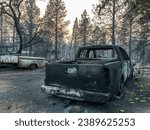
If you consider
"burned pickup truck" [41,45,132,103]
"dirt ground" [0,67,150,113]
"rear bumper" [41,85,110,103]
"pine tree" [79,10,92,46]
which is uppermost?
"pine tree" [79,10,92,46]

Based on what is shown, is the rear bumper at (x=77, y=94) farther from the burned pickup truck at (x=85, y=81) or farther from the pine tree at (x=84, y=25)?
the pine tree at (x=84, y=25)

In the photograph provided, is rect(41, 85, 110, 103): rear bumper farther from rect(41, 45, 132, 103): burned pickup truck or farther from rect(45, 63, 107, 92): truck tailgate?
rect(45, 63, 107, 92): truck tailgate

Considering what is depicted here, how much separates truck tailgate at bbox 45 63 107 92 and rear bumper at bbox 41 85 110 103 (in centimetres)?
11

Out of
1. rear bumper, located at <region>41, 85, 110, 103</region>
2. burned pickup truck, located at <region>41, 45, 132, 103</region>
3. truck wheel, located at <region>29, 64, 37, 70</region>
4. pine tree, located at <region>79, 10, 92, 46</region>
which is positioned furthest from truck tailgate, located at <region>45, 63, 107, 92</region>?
pine tree, located at <region>79, 10, 92, 46</region>

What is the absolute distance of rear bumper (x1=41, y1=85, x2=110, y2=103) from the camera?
7.31 m

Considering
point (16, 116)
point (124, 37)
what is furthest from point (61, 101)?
point (124, 37)

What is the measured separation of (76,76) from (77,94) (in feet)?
1.77

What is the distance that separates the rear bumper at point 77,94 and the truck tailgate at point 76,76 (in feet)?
0.37

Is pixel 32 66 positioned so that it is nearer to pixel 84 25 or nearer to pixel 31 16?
pixel 31 16

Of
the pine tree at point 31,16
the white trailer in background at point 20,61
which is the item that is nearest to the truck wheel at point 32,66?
the white trailer in background at point 20,61

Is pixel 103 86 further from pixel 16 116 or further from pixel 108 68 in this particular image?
pixel 16 116

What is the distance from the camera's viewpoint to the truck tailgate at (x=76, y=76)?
291 inches

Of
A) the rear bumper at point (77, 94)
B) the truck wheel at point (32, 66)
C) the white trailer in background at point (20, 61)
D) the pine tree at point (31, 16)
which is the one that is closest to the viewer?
the rear bumper at point (77, 94)

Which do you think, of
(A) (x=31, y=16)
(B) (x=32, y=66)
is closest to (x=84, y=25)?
(A) (x=31, y=16)
